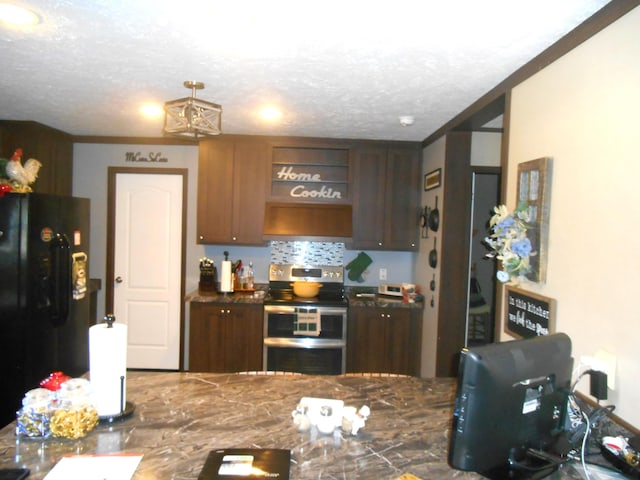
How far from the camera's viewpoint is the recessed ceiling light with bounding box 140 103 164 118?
316cm

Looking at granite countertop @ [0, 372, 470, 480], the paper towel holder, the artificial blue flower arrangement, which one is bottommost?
granite countertop @ [0, 372, 470, 480]

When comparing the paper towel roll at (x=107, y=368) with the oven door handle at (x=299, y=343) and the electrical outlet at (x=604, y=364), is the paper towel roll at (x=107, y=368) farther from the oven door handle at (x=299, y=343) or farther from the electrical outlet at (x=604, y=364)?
the oven door handle at (x=299, y=343)

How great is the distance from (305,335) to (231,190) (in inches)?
59.9

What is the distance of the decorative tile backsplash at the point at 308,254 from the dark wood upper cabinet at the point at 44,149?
84.5 inches

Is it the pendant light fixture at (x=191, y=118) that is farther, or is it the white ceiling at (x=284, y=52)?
the pendant light fixture at (x=191, y=118)

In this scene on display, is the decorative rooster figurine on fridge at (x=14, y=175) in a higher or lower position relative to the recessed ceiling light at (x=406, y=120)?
lower

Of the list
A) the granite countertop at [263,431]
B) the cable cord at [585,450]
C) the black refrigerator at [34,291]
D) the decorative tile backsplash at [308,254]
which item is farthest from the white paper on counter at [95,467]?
the decorative tile backsplash at [308,254]

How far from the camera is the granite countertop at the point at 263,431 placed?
1.27 meters

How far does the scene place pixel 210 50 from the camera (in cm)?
210

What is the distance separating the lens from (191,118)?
2164mm

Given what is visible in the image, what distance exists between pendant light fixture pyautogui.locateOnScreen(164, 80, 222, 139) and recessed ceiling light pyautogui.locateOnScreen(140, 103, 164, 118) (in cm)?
106

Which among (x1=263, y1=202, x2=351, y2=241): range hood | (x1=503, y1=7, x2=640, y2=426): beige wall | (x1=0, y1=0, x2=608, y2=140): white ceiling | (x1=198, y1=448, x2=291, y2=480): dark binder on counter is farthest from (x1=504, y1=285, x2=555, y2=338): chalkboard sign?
(x1=263, y1=202, x2=351, y2=241): range hood

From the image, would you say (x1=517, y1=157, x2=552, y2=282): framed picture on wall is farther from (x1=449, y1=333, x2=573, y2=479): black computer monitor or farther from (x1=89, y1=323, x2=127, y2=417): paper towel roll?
(x1=89, y1=323, x2=127, y2=417): paper towel roll

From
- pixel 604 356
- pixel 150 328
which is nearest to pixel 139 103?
pixel 150 328
